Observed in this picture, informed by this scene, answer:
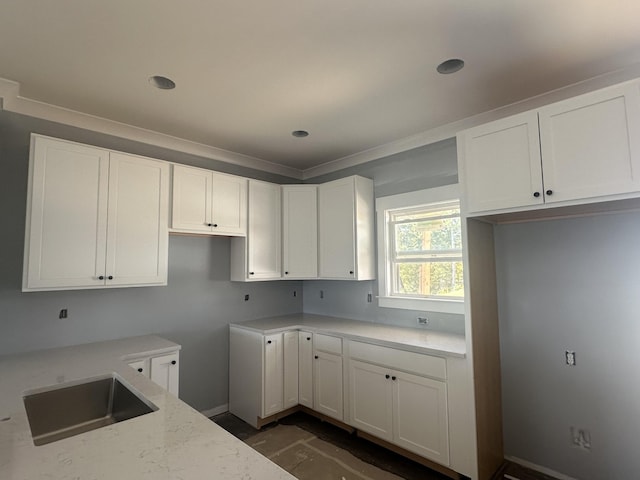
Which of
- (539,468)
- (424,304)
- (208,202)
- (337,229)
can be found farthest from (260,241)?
(539,468)

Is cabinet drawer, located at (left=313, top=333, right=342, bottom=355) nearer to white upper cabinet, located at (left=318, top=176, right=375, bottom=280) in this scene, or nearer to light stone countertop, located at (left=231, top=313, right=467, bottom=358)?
light stone countertop, located at (left=231, top=313, right=467, bottom=358)

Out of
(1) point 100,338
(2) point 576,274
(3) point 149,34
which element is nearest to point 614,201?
(2) point 576,274

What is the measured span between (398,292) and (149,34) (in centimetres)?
277

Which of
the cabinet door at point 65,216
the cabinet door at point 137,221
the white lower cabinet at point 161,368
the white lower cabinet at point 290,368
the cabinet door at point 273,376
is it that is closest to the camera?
the cabinet door at point 65,216

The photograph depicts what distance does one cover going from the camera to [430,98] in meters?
2.39

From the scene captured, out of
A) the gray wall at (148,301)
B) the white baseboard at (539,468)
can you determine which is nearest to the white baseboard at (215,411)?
the gray wall at (148,301)

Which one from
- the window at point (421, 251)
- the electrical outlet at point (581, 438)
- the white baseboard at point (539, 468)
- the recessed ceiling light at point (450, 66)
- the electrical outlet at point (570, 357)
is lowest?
the white baseboard at point (539, 468)

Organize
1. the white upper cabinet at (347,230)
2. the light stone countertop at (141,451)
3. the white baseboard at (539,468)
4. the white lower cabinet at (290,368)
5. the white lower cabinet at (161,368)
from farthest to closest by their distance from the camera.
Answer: the white upper cabinet at (347,230) < the white lower cabinet at (290,368) < the white lower cabinet at (161,368) < the white baseboard at (539,468) < the light stone countertop at (141,451)

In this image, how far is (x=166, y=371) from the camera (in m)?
2.46

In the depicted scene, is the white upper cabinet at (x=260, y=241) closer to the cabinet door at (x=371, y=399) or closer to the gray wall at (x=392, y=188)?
the gray wall at (x=392, y=188)

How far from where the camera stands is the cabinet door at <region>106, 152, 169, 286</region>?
8.07 ft

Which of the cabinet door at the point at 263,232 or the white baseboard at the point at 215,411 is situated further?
the cabinet door at the point at 263,232

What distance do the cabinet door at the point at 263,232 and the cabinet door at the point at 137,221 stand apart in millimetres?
852

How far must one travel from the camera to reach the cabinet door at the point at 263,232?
3.35 metres
